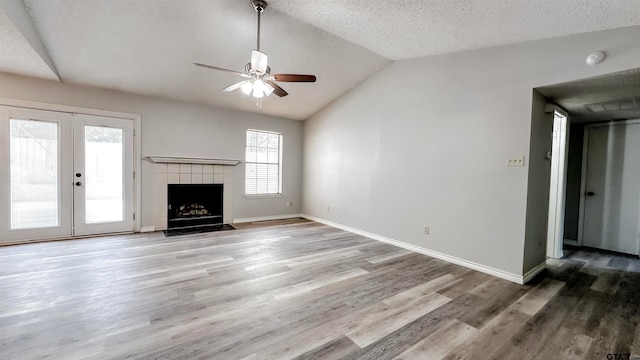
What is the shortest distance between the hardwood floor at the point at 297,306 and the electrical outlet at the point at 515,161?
1.33 metres

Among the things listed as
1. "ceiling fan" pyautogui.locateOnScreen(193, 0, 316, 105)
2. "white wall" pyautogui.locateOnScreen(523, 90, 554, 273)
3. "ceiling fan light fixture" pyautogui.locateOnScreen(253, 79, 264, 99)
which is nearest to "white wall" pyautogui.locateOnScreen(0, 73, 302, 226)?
"ceiling fan" pyautogui.locateOnScreen(193, 0, 316, 105)

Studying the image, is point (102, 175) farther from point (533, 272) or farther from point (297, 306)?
point (533, 272)

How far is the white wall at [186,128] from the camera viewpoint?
4199 millimetres

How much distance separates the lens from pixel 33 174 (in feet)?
13.4

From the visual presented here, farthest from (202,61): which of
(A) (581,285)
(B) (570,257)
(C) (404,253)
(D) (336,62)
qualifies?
(B) (570,257)

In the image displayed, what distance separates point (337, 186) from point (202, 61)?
3.30m

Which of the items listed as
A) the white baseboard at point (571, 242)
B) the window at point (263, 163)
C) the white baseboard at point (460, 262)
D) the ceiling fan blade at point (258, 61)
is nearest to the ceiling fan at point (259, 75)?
the ceiling fan blade at point (258, 61)

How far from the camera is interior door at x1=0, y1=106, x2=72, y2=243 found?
3.92 m

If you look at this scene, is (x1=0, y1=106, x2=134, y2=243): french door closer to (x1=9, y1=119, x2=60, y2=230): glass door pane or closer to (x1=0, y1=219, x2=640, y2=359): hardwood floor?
(x1=9, y1=119, x2=60, y2=230): glass door pane

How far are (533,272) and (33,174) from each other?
23.1 feet

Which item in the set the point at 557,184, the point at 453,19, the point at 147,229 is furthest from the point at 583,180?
the point at 147,229

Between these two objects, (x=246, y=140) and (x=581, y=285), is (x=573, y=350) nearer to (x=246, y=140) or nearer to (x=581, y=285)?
(x=581, y=285)

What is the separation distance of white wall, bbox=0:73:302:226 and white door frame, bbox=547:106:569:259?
4.92 metres

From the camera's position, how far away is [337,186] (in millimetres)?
5660
